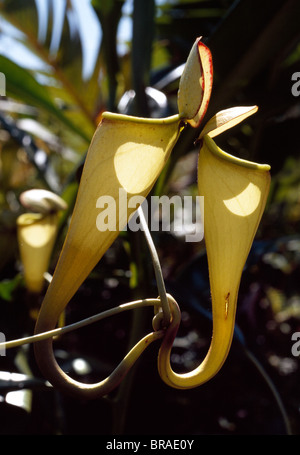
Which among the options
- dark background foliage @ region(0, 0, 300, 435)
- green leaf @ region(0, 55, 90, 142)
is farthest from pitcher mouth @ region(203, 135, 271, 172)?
green leaf @ region(0, 55, 90, 142)

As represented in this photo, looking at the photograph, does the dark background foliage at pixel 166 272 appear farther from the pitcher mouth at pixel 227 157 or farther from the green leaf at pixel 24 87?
the pitcher mouth at pixel 227 157

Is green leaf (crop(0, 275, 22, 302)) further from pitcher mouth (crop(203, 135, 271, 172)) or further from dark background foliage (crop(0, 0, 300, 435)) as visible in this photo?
pitcher mouth (crop(203, 135, 271, 172))

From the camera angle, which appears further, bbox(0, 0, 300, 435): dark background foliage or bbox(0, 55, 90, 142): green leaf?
bbox(0, 55, 90, 142): green leaf

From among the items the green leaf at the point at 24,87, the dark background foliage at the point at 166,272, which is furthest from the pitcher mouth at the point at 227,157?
the green leaf at the point at 24,87

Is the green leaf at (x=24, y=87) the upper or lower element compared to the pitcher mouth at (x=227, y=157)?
upper

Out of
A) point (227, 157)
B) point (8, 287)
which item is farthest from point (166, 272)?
point (227, 157)

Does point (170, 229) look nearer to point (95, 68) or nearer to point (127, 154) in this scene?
point (95, 68)

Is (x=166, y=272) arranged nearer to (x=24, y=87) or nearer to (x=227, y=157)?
(x=24, y=87)

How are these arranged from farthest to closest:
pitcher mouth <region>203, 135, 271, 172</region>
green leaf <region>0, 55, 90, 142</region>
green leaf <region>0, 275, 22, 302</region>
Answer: green leaf <region>0, 55, 90, 142</region>
green leaf <region>0, 275, 22, 302</region>
pitcher mouth <region>203, 135, 271, 172</region>
